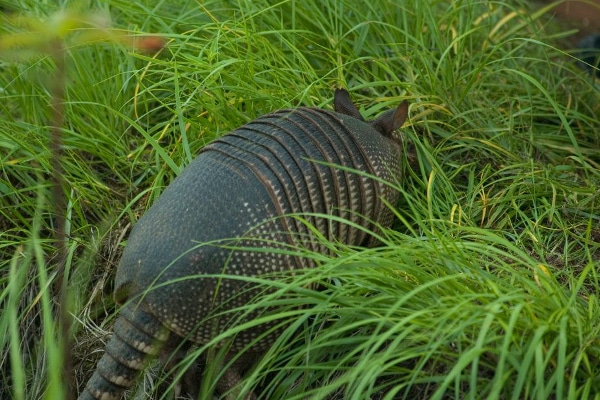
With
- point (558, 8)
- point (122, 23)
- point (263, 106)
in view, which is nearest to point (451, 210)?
point (263, 106)

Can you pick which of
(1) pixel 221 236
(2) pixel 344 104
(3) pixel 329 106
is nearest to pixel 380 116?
(2) pixel 344 104

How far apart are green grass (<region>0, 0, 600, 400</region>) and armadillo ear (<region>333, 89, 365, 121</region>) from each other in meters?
0.14

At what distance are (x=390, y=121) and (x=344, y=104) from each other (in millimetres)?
244

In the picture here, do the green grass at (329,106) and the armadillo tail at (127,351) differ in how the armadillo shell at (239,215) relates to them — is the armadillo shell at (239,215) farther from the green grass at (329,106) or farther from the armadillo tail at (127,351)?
the green grass at (329,106)

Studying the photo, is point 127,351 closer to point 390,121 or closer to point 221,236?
point 221,236

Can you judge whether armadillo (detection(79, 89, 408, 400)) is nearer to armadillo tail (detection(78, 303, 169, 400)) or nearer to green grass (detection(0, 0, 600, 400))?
armadillo tail (detection(78, 303, 169, 400))

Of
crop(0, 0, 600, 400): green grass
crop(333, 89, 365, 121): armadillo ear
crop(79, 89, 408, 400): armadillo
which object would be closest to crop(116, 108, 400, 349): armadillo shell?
crop(79, 89, 408, 400): armadillo

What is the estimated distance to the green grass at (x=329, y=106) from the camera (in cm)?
327

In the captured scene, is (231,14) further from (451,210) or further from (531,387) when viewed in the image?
(531,387)

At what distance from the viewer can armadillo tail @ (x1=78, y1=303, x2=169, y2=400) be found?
3377 millimetres

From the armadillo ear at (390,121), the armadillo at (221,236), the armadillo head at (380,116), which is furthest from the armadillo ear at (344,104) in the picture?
the armadillo at (221,236)

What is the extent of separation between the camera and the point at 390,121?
14.5ft

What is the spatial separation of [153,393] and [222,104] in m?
1.46

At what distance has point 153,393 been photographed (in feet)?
12.6
